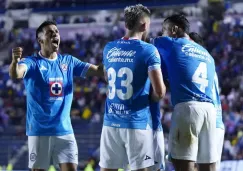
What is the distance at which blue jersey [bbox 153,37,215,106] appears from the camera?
5.69 metres

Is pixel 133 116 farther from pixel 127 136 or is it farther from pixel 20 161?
pixel 20 161

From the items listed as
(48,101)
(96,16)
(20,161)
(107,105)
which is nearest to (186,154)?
(107,105)

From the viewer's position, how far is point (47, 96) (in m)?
6.25

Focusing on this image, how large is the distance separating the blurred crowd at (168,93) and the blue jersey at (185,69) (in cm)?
1015

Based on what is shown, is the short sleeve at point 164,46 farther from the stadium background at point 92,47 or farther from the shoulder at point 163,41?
the stadium background at point 92,47

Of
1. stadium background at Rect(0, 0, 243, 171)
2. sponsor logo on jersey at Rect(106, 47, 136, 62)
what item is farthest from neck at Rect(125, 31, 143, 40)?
stadium background at Rect(0, 0, 243, 171)

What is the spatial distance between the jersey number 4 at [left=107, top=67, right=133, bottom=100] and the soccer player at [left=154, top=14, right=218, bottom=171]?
0.60 m

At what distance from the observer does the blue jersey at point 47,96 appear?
20.4 ft

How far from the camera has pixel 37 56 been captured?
6.42 meters

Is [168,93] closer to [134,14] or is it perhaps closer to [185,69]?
[185,69]

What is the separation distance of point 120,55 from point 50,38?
4.28ft

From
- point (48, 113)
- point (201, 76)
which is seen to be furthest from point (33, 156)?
point (201, 76)

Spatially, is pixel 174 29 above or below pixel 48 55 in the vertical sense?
above

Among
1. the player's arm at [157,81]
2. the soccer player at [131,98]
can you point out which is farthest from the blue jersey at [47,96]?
the player's arm at [157,81]
